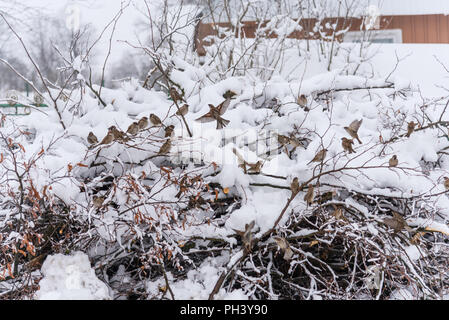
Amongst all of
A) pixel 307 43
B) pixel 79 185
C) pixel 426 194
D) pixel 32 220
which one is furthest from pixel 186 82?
pixel 307 43

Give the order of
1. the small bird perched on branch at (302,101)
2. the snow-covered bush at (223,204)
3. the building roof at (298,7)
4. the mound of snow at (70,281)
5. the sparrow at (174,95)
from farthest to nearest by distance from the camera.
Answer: the building roof at (298,7)
the small bird perched on branch at (302,101)
the sparrow at (174,95)
the snow-covered bush at (223,204)
the mound of snow at (70,281)

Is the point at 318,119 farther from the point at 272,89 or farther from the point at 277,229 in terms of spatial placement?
the point at 277,229

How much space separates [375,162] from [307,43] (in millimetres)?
3978

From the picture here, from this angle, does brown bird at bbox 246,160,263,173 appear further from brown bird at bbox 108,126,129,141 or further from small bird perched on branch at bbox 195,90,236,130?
brown bird at bbox 108,126,129,141

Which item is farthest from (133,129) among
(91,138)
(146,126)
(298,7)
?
(298,7)

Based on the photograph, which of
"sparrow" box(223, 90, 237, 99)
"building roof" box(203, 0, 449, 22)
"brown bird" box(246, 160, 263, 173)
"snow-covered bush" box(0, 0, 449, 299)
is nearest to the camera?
"snow-covered bush" box(0, 0, 449, 299)

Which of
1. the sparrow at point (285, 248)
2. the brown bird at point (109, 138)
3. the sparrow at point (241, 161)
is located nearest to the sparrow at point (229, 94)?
the sparrow at point (241, 161)

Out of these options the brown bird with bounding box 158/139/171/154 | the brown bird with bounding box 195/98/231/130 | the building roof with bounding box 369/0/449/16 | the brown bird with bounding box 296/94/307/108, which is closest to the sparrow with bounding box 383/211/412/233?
the brown bird with bounding box 296/94/307/108

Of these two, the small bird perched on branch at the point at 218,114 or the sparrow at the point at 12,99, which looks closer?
the small bird perched on branch at the point at 218,114

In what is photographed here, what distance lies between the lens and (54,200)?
144 cm

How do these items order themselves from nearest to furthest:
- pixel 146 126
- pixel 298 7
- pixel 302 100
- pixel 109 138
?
pixel 109 138 < pixel 146 126 < pixel 302 100 < pixel 298 7

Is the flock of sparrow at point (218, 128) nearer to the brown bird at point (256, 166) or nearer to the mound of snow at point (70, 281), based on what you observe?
the brown bird at point (256, 166)

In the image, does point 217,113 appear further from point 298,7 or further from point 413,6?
point 413,6
